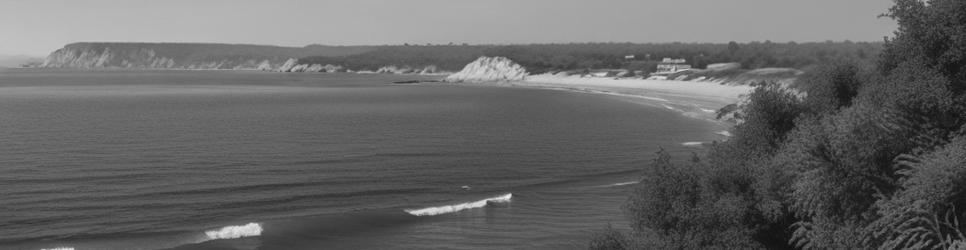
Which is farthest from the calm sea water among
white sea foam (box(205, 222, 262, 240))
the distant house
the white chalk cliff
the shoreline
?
the white chalk cliff

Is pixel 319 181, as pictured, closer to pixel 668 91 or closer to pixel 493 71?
pixel 668 91

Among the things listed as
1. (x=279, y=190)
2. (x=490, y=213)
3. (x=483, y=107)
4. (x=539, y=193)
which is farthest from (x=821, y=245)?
(x=483, y=107)

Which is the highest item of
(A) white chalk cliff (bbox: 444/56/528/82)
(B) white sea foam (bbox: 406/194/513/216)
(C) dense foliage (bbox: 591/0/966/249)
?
(A) white chalk cliff (bbox: 444/56/528/82)

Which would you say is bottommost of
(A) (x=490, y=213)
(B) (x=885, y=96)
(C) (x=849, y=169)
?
(A) (x=490, y=213)

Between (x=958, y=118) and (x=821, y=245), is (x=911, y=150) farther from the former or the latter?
(x=821, y=245)

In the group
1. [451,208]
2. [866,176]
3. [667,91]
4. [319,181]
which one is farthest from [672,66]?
[866,176]

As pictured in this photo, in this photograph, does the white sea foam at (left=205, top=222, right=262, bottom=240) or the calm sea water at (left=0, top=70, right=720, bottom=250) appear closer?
the white sea foam at (left=205, top=222, right=262, bottom=240)

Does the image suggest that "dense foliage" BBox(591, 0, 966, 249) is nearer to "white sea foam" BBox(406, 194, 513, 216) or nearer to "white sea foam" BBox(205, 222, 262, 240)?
"white sea foam" BBox(406, 194, 513, 216)
